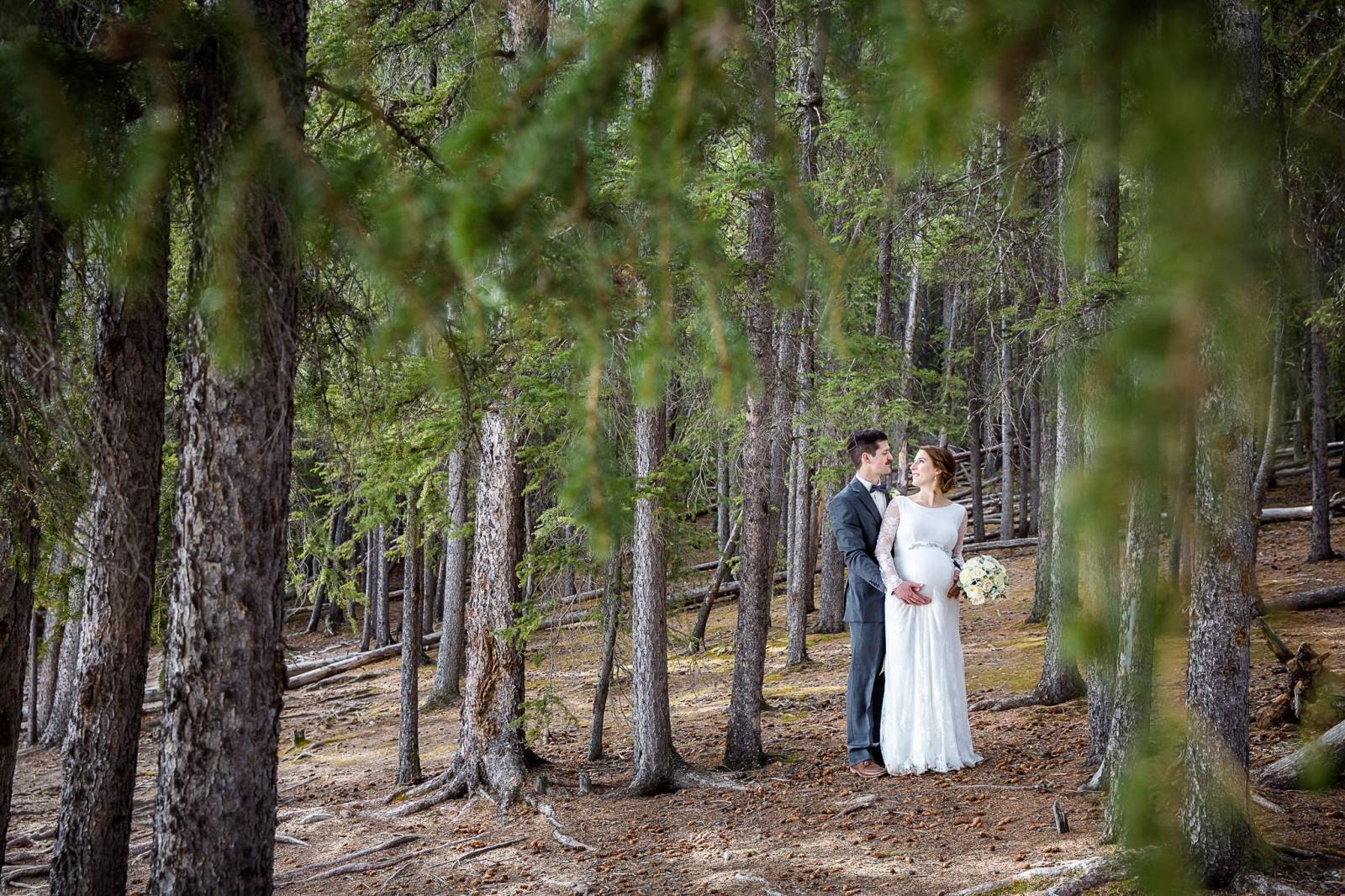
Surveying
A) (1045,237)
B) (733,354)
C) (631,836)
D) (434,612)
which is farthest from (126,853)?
(434,612)

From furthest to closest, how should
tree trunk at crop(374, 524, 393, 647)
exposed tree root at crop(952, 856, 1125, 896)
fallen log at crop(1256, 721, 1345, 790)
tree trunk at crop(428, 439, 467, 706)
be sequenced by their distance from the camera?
tree trunk at crop(374, 524, 393, 647)
tree trunk at crop(428, 439, 467, 706)
fallen log at crop(1256, 721, 1345, 790)
exposed tree root at crop(952, 856, 1125, 896)

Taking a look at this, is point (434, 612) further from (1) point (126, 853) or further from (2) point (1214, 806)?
(2) point (1214, 806)

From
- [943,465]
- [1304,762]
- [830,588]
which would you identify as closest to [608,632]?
[943,465]

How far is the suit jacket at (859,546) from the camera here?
8.09 metres

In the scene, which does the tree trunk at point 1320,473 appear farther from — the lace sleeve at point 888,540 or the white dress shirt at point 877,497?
the lace sleeve at point 888,540

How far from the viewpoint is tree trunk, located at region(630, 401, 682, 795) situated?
8680mm

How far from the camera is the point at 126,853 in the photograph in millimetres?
6348

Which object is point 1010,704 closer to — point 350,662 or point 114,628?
point 114,628

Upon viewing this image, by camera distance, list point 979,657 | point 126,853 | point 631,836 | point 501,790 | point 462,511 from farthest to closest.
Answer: point 462,511
point 979,657
point 501,790
point 631,836
point 126,853

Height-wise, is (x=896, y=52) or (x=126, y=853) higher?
(x=896, y=52)

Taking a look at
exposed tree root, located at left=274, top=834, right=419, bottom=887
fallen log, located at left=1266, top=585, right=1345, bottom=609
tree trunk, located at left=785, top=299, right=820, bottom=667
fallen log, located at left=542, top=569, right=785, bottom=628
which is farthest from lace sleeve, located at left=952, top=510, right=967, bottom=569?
fallen log, located at left=1266, top=585, right=1345, bottom=609

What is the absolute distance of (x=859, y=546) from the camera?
8133 millimetres

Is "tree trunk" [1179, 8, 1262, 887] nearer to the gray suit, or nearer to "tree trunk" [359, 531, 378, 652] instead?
the gray suit

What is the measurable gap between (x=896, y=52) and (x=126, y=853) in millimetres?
6861
